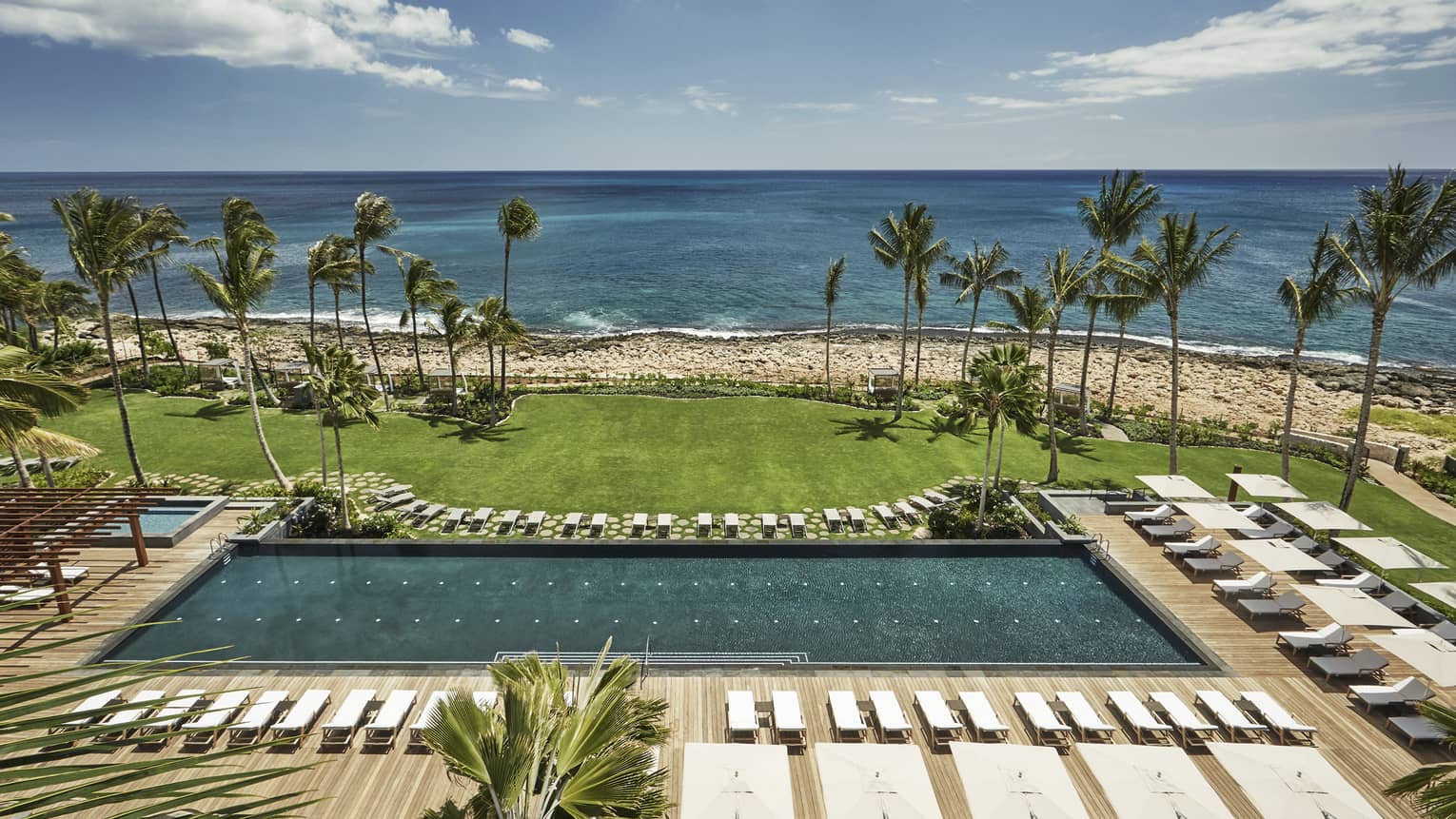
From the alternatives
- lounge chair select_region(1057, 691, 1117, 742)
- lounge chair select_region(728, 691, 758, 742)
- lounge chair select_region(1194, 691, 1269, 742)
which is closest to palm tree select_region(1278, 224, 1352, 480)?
lounge chair select_region(1194, 691, 1269, 742)

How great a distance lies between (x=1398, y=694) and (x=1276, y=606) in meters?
3.40

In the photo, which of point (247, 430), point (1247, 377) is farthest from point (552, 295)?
point (1247, 377)

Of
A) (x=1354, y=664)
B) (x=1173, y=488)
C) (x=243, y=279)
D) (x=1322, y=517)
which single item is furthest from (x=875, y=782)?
(x=243, y=279)

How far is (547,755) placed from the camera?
880 centimetres

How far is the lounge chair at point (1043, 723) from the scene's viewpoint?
14328 millimetres

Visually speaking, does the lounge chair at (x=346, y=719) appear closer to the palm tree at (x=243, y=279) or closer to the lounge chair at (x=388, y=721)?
the lounge chair at (x=388, y=721)

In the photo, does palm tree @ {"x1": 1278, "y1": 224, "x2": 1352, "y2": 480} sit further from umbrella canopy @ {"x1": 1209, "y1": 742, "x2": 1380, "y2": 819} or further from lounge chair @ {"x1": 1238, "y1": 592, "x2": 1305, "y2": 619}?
umbrella canopy @ {"x1": 1209, "y1": 742, "x2": 1380, "y2": 819}

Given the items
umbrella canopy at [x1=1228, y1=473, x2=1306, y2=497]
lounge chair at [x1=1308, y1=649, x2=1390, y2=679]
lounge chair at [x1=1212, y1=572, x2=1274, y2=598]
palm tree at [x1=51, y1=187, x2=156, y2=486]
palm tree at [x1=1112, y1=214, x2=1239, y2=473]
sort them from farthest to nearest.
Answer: palm tree at [x1=1112, y1=214, x2=1239, y2=473], umbrella canopy at [x1=1228, y1=473, x2=1306, y2=497], palm tree at [x1=51, y1=187, x2=156, y2=486], lounge chair at [x1=1212, y1=572, x2=1274, y2=598], lounge chair at [x1=1308, y1=649, x2=1390, y2=679]

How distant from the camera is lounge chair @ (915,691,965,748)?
14.2m

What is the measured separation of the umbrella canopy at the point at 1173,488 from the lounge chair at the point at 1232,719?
1012 centimetres

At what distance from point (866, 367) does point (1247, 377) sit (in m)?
26.1

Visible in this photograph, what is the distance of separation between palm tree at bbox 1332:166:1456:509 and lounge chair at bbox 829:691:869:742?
64.8ft

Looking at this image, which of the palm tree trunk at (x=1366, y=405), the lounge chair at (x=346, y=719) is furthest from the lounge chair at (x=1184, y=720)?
the lounge chair at (x=346, y=719)

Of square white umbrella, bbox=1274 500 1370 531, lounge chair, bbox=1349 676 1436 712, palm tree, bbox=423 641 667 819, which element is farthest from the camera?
square white umbrella, bbox=1274 500 1370 531
